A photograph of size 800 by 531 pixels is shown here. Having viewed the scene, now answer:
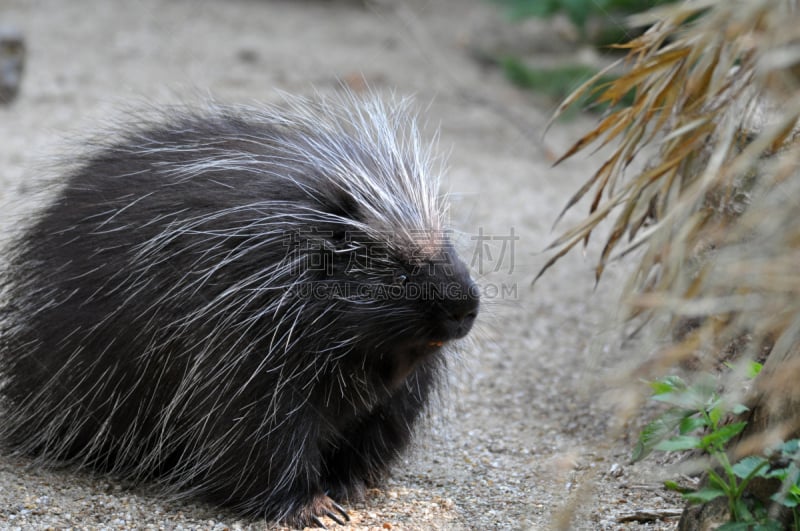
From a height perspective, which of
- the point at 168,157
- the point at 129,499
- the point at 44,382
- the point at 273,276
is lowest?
the point at 129,499

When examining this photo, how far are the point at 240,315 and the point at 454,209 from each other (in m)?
1.78

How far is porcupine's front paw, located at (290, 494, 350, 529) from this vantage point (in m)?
3.22

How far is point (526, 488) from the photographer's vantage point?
350cm

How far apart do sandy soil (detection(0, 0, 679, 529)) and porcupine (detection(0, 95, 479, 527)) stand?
0.67 feet

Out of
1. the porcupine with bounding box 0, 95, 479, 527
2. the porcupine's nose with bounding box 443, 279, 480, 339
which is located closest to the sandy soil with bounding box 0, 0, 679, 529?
the porcupine with bounding box 0, 95, 479, 527

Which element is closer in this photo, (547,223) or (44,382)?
(44,382)

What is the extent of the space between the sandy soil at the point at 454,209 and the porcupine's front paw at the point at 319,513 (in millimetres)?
76

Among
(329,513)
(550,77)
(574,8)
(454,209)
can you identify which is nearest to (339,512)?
(329,513)

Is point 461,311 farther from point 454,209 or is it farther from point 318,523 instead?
point 454,209

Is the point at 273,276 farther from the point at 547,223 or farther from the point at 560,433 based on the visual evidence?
the point at 547,223

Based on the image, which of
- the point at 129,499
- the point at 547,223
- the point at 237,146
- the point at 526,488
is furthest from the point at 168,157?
the point at 547,223

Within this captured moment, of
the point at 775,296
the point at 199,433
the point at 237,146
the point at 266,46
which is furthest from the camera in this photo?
the point at 266,46

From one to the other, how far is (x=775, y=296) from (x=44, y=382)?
2671mm

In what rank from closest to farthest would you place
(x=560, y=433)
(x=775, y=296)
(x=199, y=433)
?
(x=775, y=296)
(x=199, y=433)
(x=560, y=433)
